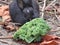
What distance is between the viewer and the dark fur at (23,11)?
411 centimetres

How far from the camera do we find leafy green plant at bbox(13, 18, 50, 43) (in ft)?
11.5

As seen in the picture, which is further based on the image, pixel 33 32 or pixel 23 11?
pixel 23 11

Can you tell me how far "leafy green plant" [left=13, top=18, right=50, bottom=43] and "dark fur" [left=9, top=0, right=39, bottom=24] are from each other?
439 millimetres

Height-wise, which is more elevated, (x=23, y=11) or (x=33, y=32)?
(x=23, y=11)

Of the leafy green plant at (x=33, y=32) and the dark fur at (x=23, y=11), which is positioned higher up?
the dark fur at (x=23, y=11)

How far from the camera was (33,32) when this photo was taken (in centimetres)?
350

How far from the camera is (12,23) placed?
429 centimetres

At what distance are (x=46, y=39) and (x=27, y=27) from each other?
0.99 feet

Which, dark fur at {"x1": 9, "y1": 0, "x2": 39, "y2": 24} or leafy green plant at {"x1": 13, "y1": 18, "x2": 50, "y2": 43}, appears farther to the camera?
dark fur at {"x1": 9, "y1": 0, "x2": 39, "y2": 24}

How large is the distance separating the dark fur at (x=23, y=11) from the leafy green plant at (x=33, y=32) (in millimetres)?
439

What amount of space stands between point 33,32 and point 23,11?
735 mm

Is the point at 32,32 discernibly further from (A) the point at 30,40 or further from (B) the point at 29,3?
(B) the point at 29,3

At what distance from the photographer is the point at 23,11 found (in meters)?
4.16

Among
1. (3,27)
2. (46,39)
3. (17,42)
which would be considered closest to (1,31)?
(3,27)
